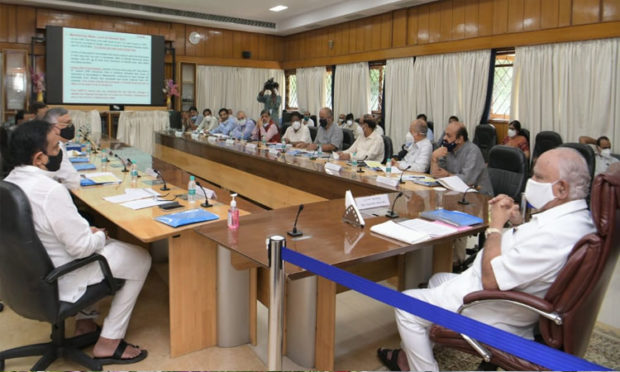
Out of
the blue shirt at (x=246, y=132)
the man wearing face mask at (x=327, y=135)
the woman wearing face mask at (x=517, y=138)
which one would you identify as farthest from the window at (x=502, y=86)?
the blue shirt at (x=246, y=132)

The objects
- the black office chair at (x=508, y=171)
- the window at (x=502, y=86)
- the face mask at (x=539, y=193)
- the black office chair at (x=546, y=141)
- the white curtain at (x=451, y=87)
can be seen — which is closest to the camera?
the face mask at (x=539, y=193)

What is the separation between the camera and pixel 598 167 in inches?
219

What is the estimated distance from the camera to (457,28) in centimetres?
805

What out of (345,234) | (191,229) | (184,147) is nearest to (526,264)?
(345,234)

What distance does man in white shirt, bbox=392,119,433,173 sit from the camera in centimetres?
467

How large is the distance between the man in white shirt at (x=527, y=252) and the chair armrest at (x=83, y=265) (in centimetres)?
129

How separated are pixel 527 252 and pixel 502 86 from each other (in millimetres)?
6657

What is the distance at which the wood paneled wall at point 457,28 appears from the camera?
635 cm

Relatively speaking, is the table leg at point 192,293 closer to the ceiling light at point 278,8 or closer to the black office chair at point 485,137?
the black office chair at point 485,137

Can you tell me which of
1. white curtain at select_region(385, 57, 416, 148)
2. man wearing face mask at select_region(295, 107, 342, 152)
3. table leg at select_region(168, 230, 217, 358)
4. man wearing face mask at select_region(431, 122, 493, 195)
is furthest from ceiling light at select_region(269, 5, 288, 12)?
table leg at select_region(168, 230, 217, 358)

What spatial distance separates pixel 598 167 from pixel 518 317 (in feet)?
15.2

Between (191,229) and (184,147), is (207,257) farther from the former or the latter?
(184,147)

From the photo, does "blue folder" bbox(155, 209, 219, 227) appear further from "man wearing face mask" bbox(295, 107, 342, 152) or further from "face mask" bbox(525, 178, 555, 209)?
"man wearing face mask" bbox(295, 107, 342, 152)

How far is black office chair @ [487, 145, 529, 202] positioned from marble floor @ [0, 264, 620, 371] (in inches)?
46.7
